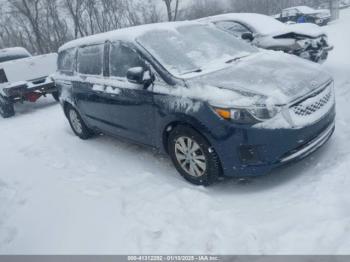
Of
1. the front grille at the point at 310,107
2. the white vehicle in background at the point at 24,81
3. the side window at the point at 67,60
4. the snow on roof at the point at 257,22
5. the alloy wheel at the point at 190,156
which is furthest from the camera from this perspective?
the white vehicle in background at the point at 24,81

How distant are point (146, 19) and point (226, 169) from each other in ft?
94.0

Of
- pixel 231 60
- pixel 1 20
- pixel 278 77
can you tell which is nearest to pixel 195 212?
pixel 278 77

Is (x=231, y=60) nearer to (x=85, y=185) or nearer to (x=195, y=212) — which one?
(x=195, y=212)

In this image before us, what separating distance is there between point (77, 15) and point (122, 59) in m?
24.9

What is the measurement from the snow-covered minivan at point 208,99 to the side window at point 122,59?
0.01m

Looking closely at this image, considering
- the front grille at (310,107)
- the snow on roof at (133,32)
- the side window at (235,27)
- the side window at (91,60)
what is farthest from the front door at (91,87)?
the side window at (235,27)

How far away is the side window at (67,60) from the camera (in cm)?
668

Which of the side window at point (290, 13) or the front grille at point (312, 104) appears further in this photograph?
the side window at point (290, 13)

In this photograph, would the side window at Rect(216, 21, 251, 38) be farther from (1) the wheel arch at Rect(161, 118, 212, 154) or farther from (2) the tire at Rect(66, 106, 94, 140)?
(1) the wheel arch at Rect(161, 118, 212, 154)

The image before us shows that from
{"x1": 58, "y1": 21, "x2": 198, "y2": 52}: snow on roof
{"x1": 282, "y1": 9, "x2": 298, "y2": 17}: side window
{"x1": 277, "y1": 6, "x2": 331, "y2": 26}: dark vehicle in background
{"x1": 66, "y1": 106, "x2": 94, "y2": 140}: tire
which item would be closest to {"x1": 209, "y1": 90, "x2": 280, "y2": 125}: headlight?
{"x1": 58, "y1": 21, "x2": 198, "y2": 52}: snow on roof

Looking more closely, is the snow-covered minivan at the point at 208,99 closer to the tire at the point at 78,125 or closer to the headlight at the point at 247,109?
the headlight at the point at 247,109

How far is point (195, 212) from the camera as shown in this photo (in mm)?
3891

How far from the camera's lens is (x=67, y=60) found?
692 centimetres

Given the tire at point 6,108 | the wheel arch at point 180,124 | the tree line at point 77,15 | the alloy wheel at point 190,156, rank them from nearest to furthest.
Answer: the wheel arch at point 180,124
the alloy wheel at point 190,156
the tire at point 6,108
the tree line at point 77,15
